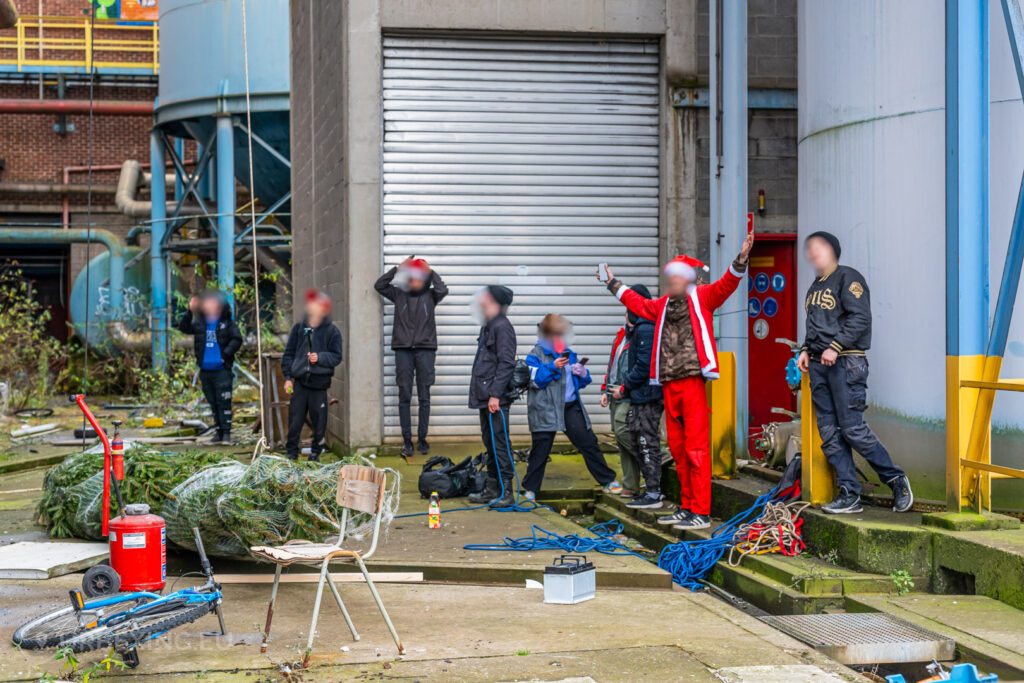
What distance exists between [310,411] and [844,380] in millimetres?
6680

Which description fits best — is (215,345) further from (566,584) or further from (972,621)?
(972,621)

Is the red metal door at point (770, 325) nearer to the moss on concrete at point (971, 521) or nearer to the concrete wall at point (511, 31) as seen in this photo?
the concrete wall at point (511, 31)

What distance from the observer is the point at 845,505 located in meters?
6.88

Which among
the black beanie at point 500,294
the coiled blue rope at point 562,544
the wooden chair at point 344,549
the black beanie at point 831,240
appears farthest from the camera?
the black beanie at point 500,294

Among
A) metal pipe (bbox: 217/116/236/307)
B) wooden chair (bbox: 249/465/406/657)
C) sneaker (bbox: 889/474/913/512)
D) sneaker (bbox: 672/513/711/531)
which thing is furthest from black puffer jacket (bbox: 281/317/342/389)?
metal pipe (bbox: 217/116/236/307)

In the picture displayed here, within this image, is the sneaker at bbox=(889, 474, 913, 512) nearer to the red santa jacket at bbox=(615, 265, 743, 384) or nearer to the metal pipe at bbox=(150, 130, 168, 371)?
the red santa jacket at bbox=(615, 265, 743, 384)

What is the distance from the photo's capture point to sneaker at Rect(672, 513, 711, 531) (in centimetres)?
782

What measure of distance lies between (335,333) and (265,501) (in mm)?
5143

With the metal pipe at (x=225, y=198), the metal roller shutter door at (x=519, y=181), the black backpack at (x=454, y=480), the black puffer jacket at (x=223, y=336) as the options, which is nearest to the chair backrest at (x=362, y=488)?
the black backpack at (x=454, y=480)

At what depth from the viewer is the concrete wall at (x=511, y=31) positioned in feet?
39.5

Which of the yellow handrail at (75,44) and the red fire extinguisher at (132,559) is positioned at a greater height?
the yellow handrail at (75,44)

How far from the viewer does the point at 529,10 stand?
39.8ft

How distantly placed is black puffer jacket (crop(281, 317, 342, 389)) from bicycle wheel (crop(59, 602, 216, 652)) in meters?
6.55

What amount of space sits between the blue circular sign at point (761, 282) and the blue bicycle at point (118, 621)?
8.56 meters
